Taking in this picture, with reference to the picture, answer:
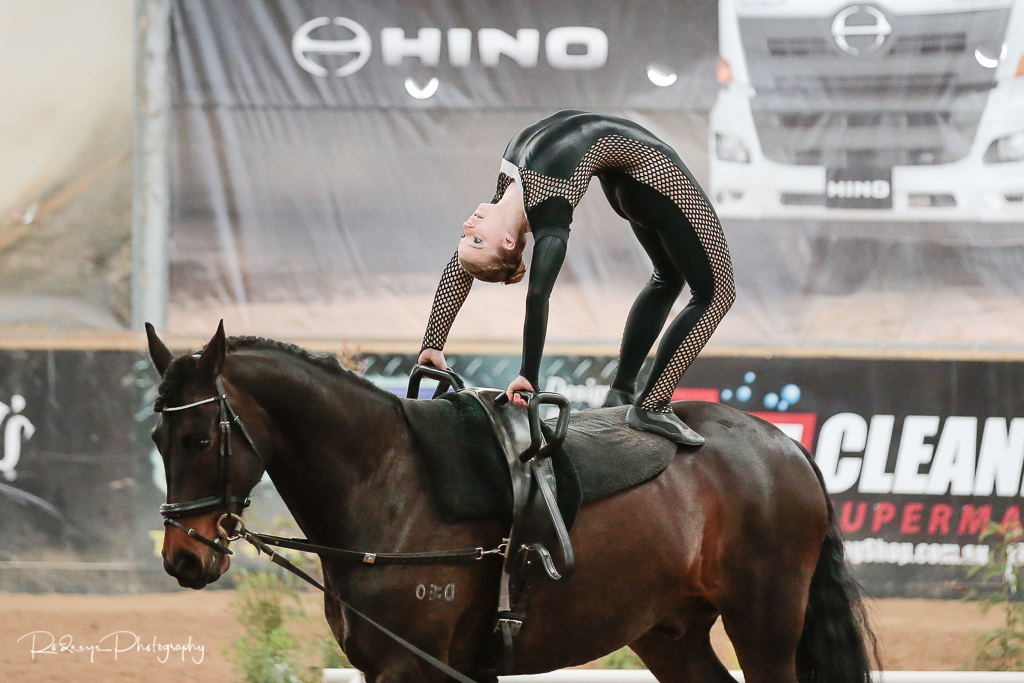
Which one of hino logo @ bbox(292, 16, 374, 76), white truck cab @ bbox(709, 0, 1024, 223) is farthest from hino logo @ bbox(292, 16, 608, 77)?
white truck cab @ bbox(709, 0, 1024, 223)

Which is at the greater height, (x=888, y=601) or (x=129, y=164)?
(x=129, y=164)

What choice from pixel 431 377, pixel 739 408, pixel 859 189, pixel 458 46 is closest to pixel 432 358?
pixel 431 377

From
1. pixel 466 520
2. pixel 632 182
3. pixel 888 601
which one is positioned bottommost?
pixel 888 601

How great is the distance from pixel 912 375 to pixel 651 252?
315 cm

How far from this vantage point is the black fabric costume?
2.32m

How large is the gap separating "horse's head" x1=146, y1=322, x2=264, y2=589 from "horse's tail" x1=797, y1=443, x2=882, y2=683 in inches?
61.8

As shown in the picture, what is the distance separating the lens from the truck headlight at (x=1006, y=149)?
517 cm

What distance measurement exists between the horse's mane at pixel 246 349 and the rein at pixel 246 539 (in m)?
0.04

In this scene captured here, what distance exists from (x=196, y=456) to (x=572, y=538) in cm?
92

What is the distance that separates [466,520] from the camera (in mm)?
2219

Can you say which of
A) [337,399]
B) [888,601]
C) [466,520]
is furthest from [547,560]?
[888,601]

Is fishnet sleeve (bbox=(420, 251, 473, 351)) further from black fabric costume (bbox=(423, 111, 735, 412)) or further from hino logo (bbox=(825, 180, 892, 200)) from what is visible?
hino logo (bbox=(825, 180, 892, 200))

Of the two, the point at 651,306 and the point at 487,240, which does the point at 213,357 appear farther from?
the point at 651,306

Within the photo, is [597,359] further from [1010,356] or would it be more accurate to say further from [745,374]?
[1010,356]
